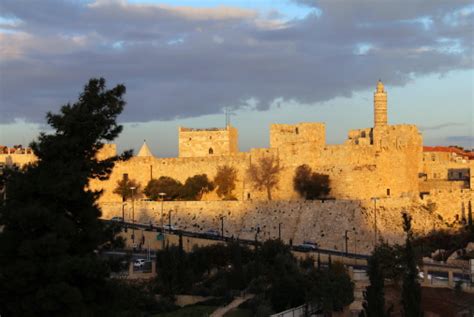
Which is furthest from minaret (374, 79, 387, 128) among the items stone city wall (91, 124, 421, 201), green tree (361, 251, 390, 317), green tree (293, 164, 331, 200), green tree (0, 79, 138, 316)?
green tree (0, 79, 138, 316)

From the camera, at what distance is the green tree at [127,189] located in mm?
50156

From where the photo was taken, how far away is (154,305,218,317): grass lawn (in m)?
27.5

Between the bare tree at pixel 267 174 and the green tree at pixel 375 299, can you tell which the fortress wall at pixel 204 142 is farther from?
the green tree at pixel 375 299

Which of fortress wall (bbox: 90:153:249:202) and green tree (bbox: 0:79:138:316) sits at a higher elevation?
fortress wall (bbox: 90:153:249:202)

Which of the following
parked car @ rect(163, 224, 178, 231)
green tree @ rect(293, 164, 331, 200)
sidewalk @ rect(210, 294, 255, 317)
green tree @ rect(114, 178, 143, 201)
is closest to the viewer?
sidewalk @ rect(210, 294, 255, 317)

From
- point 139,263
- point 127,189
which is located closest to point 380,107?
point 127,189

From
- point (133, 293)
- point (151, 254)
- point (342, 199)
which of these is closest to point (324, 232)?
point (342, 199)

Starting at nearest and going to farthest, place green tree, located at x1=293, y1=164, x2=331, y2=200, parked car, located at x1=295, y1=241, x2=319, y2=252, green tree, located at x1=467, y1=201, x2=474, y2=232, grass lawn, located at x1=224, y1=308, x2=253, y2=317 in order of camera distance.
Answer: grass lawn, located at x1=224, y1=308, x2=253, y2=317, parked car, located at x1=295, y1=241, x2=319, y2=252, green tree, located at x1=467, y1=201, x2=474, y2=232, green tree, located at x1=293, y1=164, x2=331, y2=200

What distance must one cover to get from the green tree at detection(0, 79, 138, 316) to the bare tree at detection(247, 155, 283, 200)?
28.2m

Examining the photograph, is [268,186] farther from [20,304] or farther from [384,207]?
[20,304]

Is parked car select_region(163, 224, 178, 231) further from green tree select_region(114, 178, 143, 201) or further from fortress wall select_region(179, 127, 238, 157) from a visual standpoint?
fortress wall select_region(179, 127, 238, 157)

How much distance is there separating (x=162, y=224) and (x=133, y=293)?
2579 cm

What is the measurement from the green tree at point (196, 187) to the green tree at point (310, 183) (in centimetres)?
535

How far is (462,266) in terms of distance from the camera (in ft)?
109
